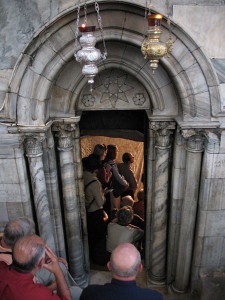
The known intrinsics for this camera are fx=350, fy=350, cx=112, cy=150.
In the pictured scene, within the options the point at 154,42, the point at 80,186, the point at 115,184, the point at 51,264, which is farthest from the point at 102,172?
the point at 154,42

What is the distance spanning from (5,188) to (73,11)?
2040 millimetres

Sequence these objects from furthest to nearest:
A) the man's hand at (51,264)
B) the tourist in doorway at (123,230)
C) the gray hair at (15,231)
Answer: the tourist in doorway at (123,230) < the gray hair at (15,231) < the man's hand at (51,264)

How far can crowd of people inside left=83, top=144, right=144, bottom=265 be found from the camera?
476 centimetres

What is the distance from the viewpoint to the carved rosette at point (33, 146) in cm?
379

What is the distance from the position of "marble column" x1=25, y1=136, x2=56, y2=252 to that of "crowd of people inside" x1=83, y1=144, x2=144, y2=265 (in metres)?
0.94

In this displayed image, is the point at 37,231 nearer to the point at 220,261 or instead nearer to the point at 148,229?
the point at 148,229

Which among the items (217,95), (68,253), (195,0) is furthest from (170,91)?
(68,253)

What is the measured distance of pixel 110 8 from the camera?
11.0 ft

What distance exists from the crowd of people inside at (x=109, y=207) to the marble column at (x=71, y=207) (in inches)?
16.9

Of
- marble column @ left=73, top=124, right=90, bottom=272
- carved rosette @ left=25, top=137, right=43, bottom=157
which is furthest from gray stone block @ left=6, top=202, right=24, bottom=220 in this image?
marble column @ left=73, top=124, right=90, bottom=272

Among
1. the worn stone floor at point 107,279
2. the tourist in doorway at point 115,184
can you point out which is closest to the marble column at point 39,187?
the worn stone floor at point 107,279

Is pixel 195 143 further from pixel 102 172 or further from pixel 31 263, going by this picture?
pixel 102 172

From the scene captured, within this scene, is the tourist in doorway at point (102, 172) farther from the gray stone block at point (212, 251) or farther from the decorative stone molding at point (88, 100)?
the gray stone block at point (212, 251)

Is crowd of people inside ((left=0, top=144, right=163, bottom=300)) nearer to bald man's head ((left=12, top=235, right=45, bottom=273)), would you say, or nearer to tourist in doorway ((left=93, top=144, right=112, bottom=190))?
bald man's head ((left=12, top=235, right=45, bottom=273))
